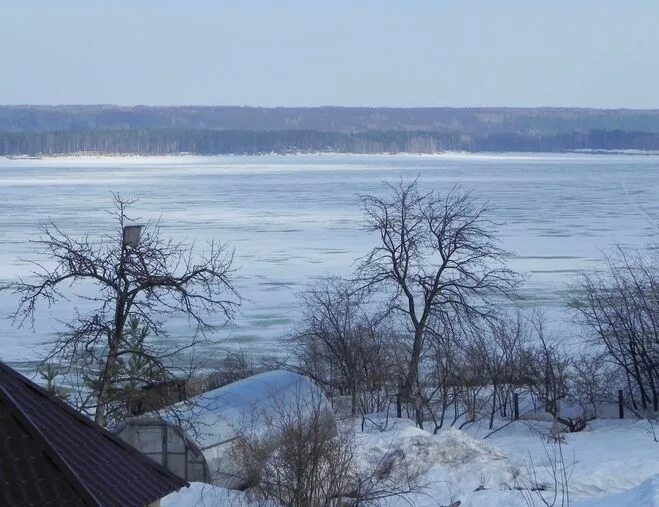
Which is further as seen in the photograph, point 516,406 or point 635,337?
point 635,337

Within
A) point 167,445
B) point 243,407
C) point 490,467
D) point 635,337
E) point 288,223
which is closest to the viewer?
point 167,445

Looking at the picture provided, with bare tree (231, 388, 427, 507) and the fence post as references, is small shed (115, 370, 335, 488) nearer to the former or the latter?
bare tree (231, 388, 427, 507)

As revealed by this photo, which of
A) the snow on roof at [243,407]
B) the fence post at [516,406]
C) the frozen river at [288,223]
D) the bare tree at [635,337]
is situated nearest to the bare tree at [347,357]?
the frozen river at [288,223]

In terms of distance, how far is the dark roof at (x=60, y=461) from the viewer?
247 inches

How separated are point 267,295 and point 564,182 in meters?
53.5

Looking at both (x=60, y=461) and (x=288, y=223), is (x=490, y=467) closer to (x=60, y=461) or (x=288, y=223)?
(x=60, y=461)

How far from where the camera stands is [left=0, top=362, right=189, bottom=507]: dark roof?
627 cm

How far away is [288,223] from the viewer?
156ft

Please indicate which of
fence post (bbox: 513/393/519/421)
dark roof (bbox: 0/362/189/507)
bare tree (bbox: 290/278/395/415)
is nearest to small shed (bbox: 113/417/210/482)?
bare tree (bbox: 290/278/395/415)


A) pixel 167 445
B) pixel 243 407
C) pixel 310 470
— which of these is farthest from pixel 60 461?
pixel 243 407

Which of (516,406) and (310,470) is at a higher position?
(310,470)

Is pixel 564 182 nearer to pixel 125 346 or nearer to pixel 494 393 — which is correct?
pixel 494 393

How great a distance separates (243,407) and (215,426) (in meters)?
0.61

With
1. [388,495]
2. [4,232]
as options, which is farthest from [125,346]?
[4,232]
